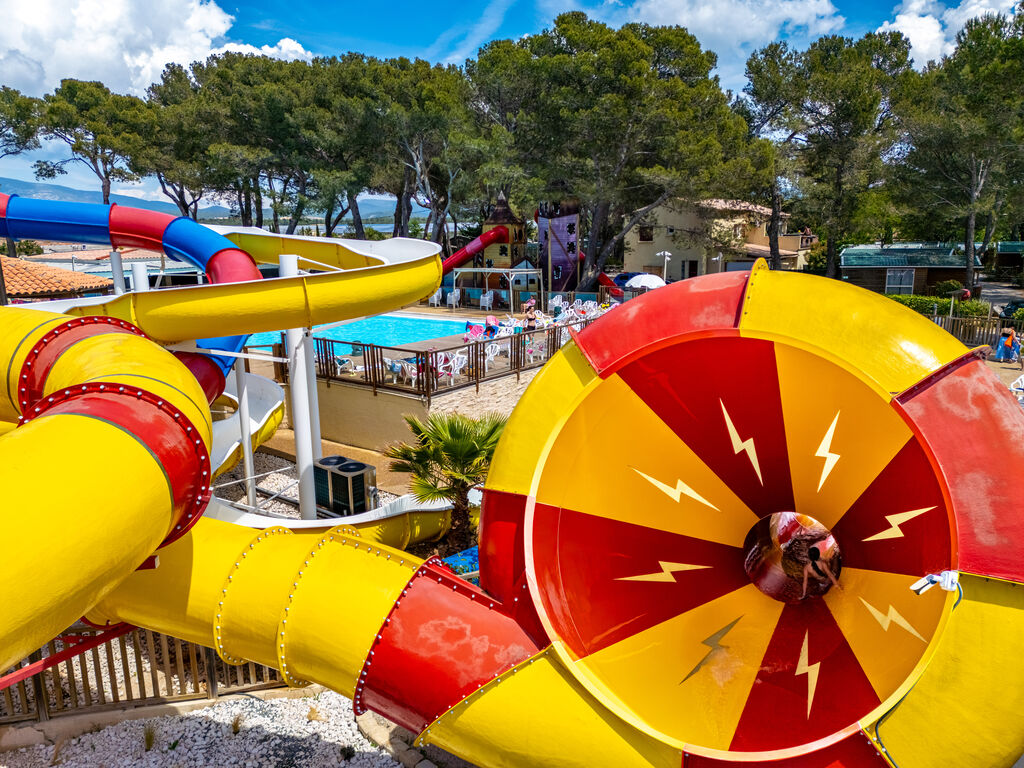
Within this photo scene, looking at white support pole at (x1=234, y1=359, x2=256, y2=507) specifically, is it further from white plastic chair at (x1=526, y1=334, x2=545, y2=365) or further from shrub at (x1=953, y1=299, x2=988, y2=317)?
shrub at (x1=953, y1=299, x2=988, y2=317)

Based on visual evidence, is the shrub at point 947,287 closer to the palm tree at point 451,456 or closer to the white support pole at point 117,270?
the palm tree at point 451,456

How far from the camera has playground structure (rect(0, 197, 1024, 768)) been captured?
7.58ft

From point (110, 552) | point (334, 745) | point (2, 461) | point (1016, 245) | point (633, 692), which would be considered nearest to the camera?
point (2, 461)

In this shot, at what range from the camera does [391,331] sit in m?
25.0

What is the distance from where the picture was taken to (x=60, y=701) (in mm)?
5445

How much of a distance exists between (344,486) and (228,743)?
4409mm

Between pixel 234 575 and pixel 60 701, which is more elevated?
pixel 234 575

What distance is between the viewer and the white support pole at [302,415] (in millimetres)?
8719

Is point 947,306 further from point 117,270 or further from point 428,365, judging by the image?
point 117,270

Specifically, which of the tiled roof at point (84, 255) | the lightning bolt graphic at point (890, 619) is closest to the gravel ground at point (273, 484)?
the lightning bolt graphic at point (890, 619)

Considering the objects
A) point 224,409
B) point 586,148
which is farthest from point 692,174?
point 224,409

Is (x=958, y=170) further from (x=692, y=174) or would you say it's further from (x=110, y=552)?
(x=110, y=552)

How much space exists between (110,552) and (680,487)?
2417mm

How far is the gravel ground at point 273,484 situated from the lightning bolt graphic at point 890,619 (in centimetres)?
878
